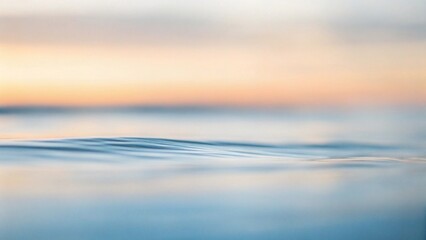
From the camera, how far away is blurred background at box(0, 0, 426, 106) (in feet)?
5.65

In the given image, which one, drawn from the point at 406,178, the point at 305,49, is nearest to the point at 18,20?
the point at 305,49

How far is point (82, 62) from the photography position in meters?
1.73

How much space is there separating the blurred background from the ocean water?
41 millimetres

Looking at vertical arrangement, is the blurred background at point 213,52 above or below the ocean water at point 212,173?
above

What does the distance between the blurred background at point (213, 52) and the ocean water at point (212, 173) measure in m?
0.04

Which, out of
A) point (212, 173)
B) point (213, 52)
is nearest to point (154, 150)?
point (212, 173)

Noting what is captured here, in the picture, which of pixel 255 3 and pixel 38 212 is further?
pixel 255 3

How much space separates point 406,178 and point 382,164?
0.07 m

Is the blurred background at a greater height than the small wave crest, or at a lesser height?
greater

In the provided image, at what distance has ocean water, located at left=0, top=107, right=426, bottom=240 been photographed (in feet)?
5.39

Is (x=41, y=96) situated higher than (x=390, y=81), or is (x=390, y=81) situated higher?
(x=390, y=81)

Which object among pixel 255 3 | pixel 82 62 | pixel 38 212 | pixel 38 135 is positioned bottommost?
pixel 38 212

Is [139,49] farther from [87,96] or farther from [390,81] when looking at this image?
[390,81]

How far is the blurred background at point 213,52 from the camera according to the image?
67.8 inches
